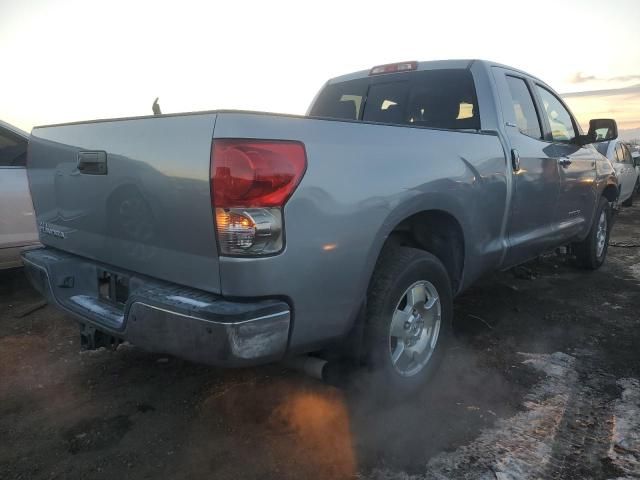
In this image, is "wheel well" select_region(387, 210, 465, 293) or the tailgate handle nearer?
the tailgate handle

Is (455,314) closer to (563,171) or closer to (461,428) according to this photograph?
(563,171)

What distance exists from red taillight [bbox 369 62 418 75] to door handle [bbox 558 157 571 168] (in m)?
1.48

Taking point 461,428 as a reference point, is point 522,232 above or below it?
above

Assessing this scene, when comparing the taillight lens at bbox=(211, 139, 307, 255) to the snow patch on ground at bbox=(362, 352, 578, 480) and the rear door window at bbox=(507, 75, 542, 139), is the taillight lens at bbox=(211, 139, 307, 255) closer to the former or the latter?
the snow patch on ground at bbox=(362, 352, 578, 480)

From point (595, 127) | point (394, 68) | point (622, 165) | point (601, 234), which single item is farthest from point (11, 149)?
point (622, 165)

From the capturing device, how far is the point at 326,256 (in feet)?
6.66

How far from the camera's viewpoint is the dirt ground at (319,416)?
2.23 meters

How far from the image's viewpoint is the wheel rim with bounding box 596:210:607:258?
5.61 metres

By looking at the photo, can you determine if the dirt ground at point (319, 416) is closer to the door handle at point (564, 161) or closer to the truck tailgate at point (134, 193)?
the truck tailgate at point (134, 193)

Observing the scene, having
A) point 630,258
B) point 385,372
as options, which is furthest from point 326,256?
point 630,258

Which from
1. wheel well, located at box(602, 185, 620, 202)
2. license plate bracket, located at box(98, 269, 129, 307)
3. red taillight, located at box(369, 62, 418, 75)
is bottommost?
wheel well, located at box(602, 185, 620, 202)

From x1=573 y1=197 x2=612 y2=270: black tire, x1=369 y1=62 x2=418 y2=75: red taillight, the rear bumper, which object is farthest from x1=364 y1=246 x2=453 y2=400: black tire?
x1=573 y1=197 x2=612 y2=270: black tire

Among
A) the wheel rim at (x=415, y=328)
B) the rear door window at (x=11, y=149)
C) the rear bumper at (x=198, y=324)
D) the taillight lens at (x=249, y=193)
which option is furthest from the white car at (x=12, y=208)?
the wheel rim at (x=415, y=328)

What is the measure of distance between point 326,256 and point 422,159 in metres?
0.88
